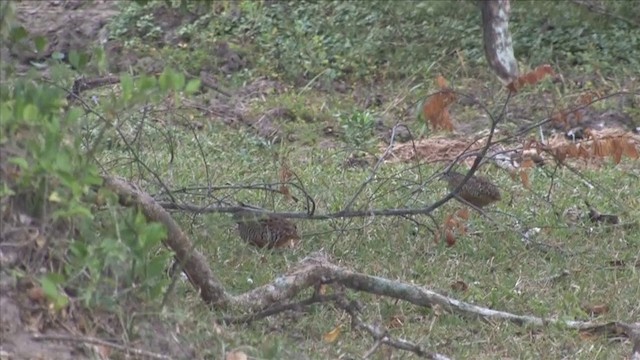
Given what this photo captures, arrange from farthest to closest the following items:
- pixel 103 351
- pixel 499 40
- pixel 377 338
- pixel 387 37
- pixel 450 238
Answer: pixel 387 37
pixel 499 40
pixel 450 238
pixel 377 338
pixel 103 351

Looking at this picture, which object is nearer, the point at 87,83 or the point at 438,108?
the point at 438,108

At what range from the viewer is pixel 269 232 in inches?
194

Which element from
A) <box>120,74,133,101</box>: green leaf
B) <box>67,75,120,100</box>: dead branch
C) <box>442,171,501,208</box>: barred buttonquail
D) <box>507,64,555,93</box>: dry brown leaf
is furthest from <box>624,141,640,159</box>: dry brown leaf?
<box>120,74,133,101</box>: green leaf

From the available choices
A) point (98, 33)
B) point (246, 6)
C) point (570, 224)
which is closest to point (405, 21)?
point (246, 6)

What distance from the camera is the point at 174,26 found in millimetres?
10461

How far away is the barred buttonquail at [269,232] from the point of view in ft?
16.2

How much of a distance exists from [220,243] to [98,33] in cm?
589

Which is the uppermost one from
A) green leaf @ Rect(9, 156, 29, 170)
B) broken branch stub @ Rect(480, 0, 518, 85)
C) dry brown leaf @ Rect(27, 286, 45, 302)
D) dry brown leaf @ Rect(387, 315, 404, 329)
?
green leaf @ Rect(9, 156, 29, 170)

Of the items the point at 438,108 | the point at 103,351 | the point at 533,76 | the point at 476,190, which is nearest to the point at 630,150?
the point at 533,76

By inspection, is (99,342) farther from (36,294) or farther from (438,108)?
(438,108)

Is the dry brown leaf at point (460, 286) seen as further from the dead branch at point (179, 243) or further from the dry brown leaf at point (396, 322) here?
the dead branch at point (179, 243)

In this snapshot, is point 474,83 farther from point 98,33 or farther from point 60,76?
point 60,76

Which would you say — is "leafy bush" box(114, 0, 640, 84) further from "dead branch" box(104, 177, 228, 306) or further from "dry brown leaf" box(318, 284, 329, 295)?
"dead branch" box(104, 177, 228, 306)

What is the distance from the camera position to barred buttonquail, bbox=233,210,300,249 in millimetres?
4926
